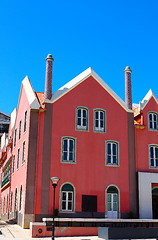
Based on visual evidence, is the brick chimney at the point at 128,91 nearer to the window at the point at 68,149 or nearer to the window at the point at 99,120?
the window at the point at 99,120

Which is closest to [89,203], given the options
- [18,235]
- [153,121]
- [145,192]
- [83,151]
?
[83,151]

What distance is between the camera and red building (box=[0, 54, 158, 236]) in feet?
94.4

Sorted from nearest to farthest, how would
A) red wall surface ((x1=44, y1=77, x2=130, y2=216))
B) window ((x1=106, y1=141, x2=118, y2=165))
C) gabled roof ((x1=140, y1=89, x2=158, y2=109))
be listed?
red wall surface ((x1=44, y1=77, x2=130, y2=216))
window ((x1=106, y1=141, x2=118, y2=165))
gabled roof ((x1=140, y1=89, x2=158, y2=109))

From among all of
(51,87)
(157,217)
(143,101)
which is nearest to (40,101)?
(51,87)

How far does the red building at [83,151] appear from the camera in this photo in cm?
2877

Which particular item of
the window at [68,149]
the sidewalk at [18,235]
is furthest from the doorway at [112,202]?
the sidewalk at [18,235]

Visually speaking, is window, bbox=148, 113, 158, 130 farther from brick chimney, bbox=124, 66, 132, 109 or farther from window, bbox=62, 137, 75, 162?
window, bbox=62, 137, 75, 162

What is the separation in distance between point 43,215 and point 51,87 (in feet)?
35.3

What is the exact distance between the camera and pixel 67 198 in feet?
95.2

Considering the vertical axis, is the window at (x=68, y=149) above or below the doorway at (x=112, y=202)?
above

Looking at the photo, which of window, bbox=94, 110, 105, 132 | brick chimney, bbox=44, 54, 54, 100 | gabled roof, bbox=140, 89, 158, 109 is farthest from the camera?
gabled roof, bbox=140, 89, 158, 109

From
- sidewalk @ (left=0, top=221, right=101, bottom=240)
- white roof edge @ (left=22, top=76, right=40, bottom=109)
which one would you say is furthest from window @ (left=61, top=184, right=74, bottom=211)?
white roof edge @ (left=22, top=76, right=40, bottom=109)

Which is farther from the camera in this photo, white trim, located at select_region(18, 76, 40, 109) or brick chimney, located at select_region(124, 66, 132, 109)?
brick chimney, located at select_region(124, 66, 132, 109)

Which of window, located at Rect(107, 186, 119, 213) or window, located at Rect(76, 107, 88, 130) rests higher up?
window, located at Rect(76, 107, 88, 130)
